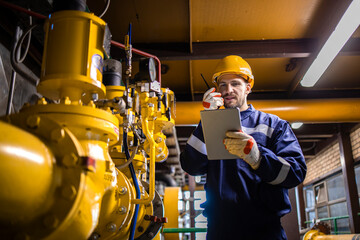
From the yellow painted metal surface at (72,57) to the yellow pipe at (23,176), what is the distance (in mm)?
433

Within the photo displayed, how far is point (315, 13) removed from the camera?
3742mm

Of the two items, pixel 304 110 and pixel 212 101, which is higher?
pixel 304 110

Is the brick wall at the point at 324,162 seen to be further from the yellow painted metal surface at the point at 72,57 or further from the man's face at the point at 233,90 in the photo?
the yellow painted metal surface at the point at 72,57

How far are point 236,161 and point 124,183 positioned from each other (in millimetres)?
682

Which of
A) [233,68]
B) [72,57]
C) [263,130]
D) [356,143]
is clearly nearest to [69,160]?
[72,57]

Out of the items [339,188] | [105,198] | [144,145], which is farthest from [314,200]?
[105,198]

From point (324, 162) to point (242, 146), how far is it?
26.7ft

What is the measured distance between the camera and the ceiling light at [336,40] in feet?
10.0

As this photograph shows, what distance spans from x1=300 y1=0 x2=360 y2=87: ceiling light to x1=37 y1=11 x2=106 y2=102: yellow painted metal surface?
252cm

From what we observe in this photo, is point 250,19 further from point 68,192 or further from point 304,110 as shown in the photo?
Answer: point 68,192

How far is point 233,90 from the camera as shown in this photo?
2.21 meters

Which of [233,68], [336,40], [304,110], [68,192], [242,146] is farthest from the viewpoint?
[304,110]

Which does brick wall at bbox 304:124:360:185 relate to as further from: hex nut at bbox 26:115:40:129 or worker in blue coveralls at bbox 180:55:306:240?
hex nut at bbox 26:115:40:129

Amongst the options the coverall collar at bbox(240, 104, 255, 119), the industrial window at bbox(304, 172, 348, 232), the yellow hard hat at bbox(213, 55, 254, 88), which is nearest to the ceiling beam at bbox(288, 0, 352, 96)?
the yellow hard hat at bbox(213, 55, 254, 88)
